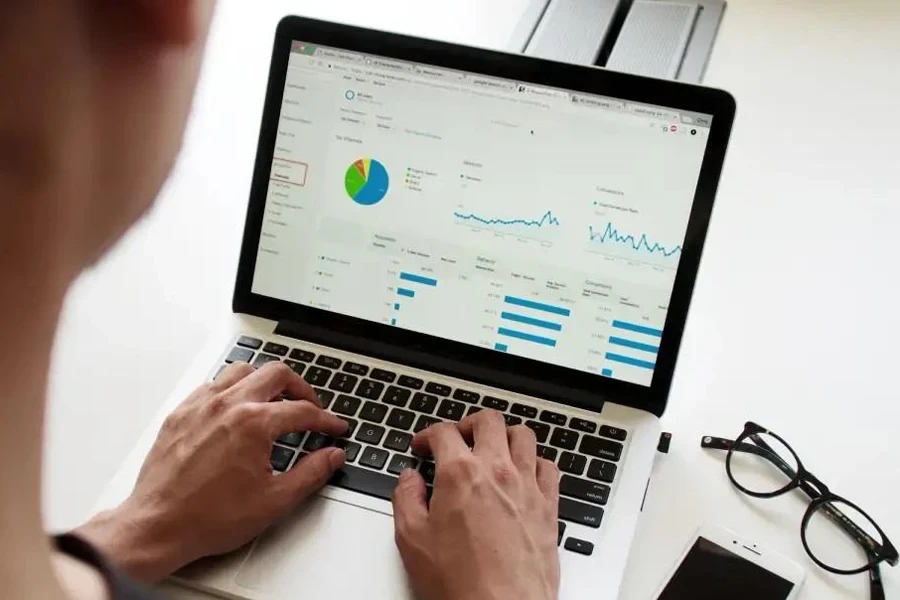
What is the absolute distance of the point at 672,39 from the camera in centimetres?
130

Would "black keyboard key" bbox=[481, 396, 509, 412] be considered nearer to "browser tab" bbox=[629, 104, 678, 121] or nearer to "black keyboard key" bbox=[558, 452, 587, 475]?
"black keyboard key" bbox=[558, 452, 587, 475]

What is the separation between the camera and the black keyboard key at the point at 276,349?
2.82 ft

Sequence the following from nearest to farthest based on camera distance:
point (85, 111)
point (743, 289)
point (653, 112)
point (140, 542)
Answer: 1. point (85, 111)
2. point (140, 542)
3. point (653, 112)
4. point (743, 289)

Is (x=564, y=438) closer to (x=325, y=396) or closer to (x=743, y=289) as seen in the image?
(x=325, y=396)

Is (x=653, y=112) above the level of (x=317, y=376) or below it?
above

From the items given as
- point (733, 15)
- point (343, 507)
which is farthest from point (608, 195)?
point (733, 15)

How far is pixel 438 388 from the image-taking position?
0.83 meters

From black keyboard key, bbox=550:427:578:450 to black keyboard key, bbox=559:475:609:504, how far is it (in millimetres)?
35

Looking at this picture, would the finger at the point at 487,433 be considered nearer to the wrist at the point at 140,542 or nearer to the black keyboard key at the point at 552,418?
the black keyboard key at the point at 552,418

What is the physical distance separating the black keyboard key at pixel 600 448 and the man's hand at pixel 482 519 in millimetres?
51

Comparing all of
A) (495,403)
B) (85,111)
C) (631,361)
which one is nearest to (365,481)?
(495,403)

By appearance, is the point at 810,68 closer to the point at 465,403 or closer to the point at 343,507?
the point at 465,403

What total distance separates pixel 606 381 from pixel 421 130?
261mm

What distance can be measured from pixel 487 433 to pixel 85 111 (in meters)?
0.48
